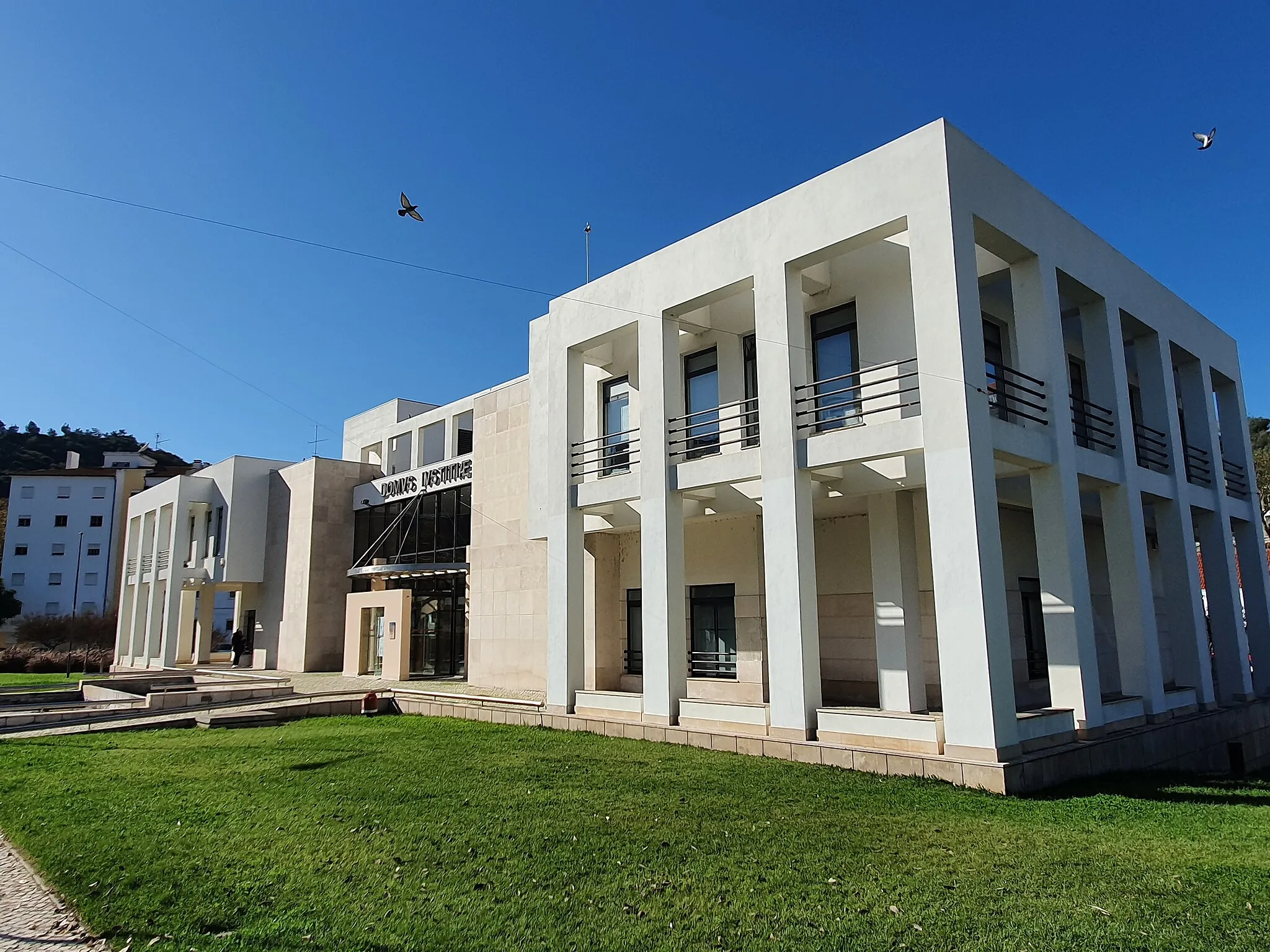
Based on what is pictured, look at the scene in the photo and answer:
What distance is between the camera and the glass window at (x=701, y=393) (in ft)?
53.3

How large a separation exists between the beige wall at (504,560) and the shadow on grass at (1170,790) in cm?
1306


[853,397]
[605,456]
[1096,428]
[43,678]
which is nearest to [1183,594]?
[1096,428]

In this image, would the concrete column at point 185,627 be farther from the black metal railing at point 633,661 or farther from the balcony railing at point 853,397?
the balcony railing at point 853,397

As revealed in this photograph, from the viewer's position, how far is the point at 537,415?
63.9 feet

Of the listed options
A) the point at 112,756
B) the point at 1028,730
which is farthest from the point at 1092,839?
the point at 112,756

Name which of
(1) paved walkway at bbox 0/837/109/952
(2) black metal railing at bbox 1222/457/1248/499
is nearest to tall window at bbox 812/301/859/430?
(2) black metal railing at bbox 1222/457/1248/499

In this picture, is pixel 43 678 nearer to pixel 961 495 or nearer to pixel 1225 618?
pixel 961 495

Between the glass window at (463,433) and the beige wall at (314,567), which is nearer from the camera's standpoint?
the glass window at (463,433)

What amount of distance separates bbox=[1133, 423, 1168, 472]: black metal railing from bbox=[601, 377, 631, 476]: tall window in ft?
33.0

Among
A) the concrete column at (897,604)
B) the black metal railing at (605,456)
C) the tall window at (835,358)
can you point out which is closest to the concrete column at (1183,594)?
the concrete column at (897,604)

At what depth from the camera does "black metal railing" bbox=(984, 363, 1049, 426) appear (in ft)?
37.5

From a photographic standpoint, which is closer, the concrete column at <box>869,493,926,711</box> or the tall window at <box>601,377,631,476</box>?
the concrete column at <box>869,493,926,711</box>

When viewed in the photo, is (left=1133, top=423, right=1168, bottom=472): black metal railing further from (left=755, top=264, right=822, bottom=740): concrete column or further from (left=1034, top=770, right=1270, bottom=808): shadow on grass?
(left=755, top=264, right=822, bottom=740): concrete column

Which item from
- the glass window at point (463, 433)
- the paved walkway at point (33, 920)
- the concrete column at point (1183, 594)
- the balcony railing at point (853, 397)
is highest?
the glass window at point (463, 433)
